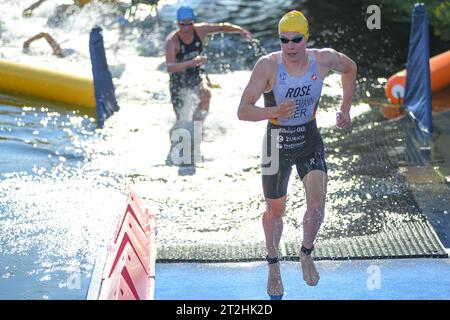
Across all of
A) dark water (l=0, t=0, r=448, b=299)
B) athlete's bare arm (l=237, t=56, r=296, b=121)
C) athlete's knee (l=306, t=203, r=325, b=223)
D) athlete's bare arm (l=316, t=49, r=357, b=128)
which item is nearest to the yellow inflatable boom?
dark water (l=0, t=0, r=448, b=299)

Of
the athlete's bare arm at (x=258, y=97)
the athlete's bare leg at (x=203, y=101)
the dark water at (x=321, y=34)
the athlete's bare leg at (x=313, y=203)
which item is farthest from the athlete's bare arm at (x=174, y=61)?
the athlete's bare leg at (x=313, y=203)

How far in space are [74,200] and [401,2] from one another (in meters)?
12.6

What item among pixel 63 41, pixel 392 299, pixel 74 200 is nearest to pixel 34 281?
pixel 74 200

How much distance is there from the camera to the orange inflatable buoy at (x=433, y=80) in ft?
41.3

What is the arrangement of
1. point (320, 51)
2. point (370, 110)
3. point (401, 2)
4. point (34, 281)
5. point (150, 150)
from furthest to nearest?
point (401, 2)
point (370, 110)
point (150, 150)
point (34, 281)
point (320, 51)

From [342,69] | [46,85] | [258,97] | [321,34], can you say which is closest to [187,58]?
[46,85]

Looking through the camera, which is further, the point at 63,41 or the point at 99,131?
the point at 63,41

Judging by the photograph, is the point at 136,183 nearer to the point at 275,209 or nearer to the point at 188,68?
the point at 188,68

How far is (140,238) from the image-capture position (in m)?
7.48

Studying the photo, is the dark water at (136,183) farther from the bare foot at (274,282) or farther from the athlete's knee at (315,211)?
the athlete's knee at (315,211)

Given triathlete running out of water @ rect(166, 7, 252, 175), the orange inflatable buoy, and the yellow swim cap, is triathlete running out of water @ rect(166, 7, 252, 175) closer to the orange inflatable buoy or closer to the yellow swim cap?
the orange inflatable buoy

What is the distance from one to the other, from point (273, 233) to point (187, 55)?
507cm

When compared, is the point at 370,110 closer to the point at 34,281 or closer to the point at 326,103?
the point at 326,103
